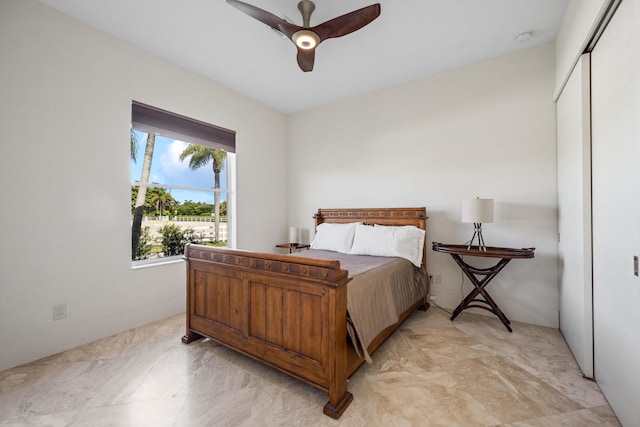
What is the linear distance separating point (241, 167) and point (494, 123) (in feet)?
10.5

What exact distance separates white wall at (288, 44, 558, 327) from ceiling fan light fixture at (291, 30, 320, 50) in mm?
1810

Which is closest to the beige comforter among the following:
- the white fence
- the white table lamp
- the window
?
the white table lamp

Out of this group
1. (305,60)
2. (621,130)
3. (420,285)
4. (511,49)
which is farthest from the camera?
(420,285)

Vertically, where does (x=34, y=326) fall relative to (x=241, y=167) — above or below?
below

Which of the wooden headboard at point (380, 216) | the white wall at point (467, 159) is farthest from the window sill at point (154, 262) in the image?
the white wall at point (467, 159)

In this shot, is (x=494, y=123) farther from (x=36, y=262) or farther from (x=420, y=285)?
(x=36, y=262)

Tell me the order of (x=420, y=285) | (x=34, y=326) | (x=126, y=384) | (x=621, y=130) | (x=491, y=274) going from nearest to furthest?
(x=621, y=130) < (x=126, y=384) < (x=34, y=326) < (x=491, y=274) < (x=420, y=285)

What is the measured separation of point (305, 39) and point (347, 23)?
1.09 ft

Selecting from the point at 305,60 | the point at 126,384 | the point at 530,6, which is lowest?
the point at 126,384

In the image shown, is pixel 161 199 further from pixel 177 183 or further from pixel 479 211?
pixel 479 211

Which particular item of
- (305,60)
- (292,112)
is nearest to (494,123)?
(305,60)

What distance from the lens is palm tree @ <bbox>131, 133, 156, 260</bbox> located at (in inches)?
113

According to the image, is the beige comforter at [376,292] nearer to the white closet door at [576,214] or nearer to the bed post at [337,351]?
the bed post at [337,351]

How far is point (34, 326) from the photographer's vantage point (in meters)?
2.11
